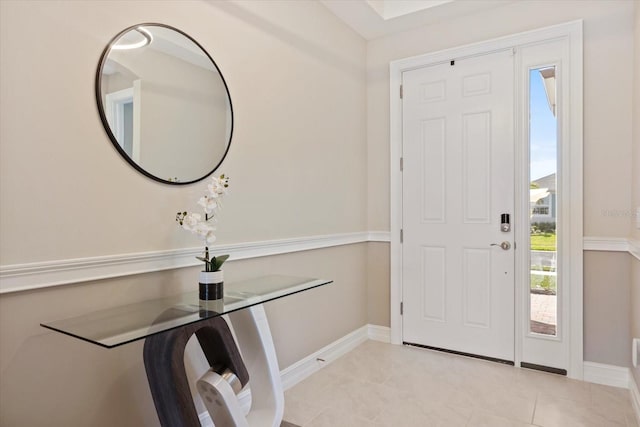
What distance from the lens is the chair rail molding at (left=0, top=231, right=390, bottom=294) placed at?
4.51 ft

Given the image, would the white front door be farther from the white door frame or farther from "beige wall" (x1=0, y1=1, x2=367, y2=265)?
"beige wall" (x1=0, y1=1, x2=367, y2=265)

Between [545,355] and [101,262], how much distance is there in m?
2.88

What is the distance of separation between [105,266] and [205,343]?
510 mm

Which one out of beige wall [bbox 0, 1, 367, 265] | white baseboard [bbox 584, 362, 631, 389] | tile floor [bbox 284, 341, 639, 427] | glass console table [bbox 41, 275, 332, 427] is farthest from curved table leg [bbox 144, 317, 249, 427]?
white baseboard [bbox 584, 362, 631, 389]

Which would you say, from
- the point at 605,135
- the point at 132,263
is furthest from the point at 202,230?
the point at 605,135

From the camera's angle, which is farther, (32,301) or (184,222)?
(184,222)

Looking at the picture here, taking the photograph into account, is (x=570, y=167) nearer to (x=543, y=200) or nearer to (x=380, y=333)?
(x=543, y=200)

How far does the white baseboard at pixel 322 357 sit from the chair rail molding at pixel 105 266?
0.77m

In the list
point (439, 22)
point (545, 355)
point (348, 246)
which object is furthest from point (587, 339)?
point (439, 22)

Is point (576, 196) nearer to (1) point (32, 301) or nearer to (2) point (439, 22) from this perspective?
(2) point (439, 22)

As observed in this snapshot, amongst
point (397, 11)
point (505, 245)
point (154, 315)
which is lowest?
point (154, 315)

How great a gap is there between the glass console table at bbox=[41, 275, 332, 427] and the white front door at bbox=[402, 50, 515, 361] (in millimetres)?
1613

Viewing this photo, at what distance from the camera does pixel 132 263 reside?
1.71 meters

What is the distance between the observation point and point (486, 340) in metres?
3.05
